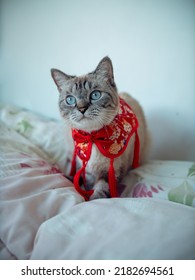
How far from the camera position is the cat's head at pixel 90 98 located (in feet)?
2.53

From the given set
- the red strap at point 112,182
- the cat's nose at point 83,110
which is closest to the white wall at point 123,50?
the cat's nose at point 83,110

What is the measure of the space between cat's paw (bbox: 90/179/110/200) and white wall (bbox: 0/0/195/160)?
1.67 ft

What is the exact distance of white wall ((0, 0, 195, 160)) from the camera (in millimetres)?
937

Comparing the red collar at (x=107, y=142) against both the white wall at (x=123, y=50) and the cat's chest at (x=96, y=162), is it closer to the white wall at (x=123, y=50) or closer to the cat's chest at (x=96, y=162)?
the cat's chest at (x=96, y=162)

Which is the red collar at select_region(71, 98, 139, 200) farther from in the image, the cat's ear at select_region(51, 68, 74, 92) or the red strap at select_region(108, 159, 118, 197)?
the cat's ear at select_region(51, 68, 74, 92)

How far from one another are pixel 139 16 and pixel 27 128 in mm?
817

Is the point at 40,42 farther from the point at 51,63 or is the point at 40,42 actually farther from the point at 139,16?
the point at 139,16

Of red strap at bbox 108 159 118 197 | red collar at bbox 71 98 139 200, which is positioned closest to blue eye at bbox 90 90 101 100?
red collar at bbox 71 98 139 200

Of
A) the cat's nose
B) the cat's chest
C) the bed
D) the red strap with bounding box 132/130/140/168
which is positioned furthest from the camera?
the red strap with bounding box 132/130/140/168

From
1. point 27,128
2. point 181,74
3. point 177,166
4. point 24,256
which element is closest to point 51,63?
point 27,128

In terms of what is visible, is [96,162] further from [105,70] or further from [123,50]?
[123,50]

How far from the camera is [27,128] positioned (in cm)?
128

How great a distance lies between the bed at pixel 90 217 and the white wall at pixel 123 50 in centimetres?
34

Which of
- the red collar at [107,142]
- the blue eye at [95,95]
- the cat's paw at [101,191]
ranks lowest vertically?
the cat's paw at [101,191]
